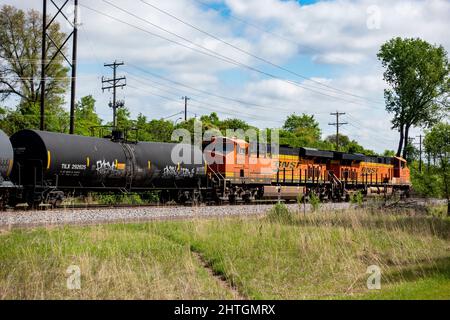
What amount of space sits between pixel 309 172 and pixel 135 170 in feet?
48.5

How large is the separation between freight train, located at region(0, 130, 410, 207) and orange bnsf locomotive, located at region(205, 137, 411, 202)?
6 cm

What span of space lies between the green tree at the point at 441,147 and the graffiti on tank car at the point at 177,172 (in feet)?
37.2

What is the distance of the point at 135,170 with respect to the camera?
2248 cm

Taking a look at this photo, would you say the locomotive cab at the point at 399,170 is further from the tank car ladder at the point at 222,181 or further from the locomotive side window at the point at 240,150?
the tank car ladder at the point at 222,181

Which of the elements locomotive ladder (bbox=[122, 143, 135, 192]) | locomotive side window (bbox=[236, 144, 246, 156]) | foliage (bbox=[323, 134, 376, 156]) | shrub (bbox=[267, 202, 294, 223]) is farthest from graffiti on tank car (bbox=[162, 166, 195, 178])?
foliage (bbox=[323, 134, 376, 156])

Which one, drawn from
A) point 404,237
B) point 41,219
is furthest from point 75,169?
point 404,237

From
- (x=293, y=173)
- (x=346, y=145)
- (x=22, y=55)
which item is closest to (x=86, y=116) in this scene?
(x=22, y=55)

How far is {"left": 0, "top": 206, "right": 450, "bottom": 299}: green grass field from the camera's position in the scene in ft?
28.1

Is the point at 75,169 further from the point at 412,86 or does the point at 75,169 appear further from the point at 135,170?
the point at 412,86

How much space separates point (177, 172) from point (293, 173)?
9882 mm

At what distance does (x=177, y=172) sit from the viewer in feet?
80.5

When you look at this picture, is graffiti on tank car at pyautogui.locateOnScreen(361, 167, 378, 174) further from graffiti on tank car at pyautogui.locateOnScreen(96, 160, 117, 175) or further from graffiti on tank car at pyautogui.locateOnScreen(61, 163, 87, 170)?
graffiti on tank car at pyautogui.locateOnScreen(61, 163, 87, 170)

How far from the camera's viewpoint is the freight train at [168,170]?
63.5 ft

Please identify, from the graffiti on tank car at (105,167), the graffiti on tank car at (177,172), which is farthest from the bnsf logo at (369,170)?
the graffiti on tank car at (105,167)
